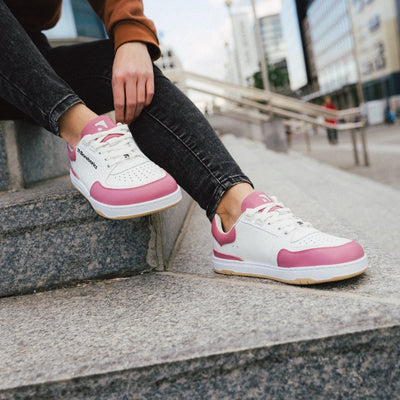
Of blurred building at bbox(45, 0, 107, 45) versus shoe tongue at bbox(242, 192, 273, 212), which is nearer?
shoe tongue at bbox(242, 192, 273, 212)

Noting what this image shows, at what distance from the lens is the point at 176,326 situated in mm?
965

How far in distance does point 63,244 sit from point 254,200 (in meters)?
0.58

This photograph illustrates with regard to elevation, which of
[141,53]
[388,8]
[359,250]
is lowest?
[359,250]

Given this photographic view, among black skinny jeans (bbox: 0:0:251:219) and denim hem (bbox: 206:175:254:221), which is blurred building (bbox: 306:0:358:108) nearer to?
black skinny jeans (bbox: 0:0:251:219)

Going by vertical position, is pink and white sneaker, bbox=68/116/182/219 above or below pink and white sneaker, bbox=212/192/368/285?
above

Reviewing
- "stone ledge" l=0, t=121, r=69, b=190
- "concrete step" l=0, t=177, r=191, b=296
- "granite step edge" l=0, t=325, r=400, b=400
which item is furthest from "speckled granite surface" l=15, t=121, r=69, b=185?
"granite step edge" l=0, t=325, r=400, b=400

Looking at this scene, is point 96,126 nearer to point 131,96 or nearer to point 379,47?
point 131,96

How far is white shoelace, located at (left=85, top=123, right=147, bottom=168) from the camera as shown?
1.24 metres

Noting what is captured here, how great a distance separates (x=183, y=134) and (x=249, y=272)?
0.45 metres

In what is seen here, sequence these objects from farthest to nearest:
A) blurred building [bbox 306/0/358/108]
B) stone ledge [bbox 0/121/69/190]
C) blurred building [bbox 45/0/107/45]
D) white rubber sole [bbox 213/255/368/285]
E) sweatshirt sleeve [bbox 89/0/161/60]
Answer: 1. blurred building [bbox 306/0/358/108]
2. blurred building [bbox 45/0/107/45]
3. stone ledge [bbox 0/121/69/190]
4. sweatshirt sleeve [bbox 89/0/161/60]
5. white rubber sole [bbox 213/255/368/285]

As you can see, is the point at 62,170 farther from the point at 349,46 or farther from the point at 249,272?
the point at 349,46

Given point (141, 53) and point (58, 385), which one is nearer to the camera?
point (58, 385)

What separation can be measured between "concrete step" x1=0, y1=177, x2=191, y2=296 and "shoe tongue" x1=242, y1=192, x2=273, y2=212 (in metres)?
0.31

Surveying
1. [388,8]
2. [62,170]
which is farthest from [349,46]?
[62,170]
